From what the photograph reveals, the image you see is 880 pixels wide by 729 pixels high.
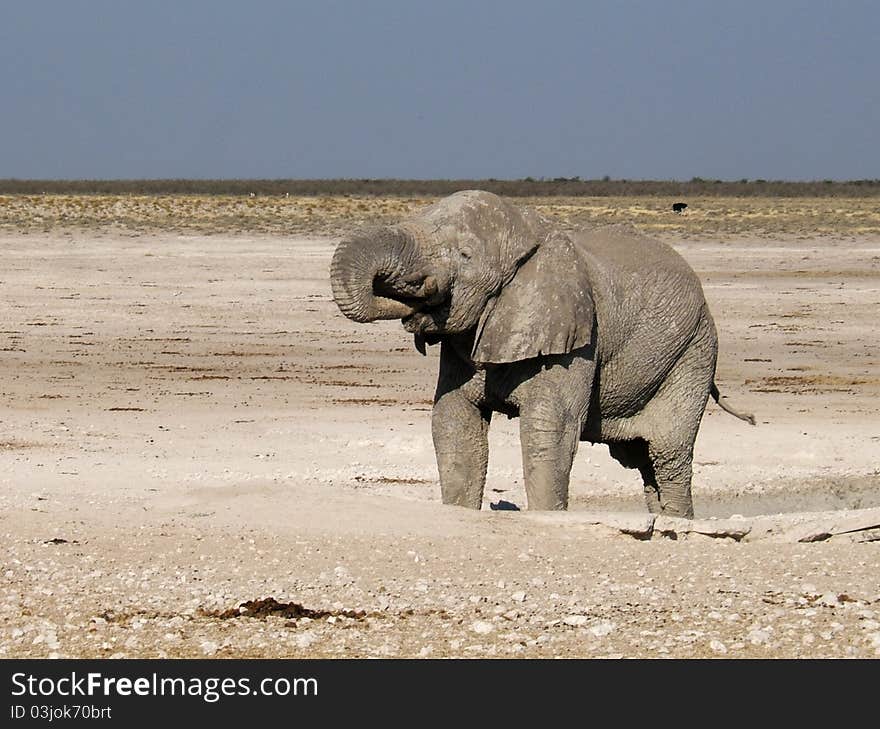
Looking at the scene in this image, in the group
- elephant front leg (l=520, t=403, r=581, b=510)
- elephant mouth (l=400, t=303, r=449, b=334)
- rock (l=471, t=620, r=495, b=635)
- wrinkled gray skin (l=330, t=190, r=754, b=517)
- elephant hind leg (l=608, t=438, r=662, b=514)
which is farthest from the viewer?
elephant hind leg (l=608, t=438, r=662, b=514)

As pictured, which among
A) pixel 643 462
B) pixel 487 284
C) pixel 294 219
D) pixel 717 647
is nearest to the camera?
pixel 717 647

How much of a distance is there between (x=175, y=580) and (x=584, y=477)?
228 inches

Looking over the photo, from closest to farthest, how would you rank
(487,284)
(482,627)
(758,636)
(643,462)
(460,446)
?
(758,636)
(482,627)
(487,284)
(460,446)
(643,462)

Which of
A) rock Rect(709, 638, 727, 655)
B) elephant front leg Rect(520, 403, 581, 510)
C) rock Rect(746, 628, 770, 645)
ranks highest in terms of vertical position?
elephant front leg Rect(520, 403, 581, 510)

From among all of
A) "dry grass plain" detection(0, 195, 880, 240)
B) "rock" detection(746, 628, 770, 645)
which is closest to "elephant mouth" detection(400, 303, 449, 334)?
"rock" detection(746, 628, 770, 645)

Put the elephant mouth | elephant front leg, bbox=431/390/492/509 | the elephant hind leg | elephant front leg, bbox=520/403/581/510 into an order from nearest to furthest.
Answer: the elephant mouth, elephant front leg, bbox=520/403/581/510, elephant front leg, bbox=431/390/492/509, the elephant hind leg

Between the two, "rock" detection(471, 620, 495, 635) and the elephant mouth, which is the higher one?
the elephant mouth

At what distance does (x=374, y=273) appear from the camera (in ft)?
26.8

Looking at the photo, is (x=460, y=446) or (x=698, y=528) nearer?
(x=698, y=528)

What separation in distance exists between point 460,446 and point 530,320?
0.97m

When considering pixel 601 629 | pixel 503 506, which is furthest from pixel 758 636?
pixel 503 506

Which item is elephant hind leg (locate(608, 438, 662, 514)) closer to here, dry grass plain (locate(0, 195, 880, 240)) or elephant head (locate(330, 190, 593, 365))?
elephant head (locate(330, 190, 593, 365))

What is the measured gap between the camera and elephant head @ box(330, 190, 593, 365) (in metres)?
8.45

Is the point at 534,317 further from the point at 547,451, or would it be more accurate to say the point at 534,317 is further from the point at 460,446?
the point at 460,446
